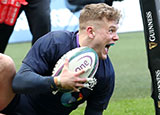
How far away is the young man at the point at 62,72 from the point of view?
2150mm

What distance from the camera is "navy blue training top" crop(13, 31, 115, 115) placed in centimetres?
217

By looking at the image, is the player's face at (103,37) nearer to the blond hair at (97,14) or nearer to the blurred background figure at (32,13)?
the blond hair at (97,14)

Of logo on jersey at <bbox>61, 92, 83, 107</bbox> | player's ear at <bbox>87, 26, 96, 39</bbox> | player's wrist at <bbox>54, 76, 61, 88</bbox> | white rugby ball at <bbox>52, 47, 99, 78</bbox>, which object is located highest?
player's ear at <bbox>87, 26, 96, 39</bbox>

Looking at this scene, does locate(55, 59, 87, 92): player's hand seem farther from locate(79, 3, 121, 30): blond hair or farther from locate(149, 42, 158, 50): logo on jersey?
locate(149, 42, 158, 50): logo on jersey

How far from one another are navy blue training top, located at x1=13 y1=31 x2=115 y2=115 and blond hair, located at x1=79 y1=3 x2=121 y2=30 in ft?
0.45

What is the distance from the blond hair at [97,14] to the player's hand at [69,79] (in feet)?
1.34

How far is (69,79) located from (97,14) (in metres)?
0.50

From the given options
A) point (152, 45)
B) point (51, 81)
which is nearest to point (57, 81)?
point (51, 81)

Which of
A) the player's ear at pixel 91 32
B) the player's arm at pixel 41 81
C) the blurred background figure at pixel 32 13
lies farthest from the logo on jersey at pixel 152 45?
the blurred background figure at pixel 32 13

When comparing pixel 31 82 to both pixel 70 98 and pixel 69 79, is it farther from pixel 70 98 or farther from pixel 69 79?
pixel 70 98

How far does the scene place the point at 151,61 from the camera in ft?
8.92

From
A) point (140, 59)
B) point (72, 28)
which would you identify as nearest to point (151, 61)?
point (140, 59)

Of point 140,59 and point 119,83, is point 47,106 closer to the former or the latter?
point 119,83

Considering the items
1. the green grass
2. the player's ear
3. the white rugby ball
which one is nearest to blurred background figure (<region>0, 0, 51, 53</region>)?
the green grass
